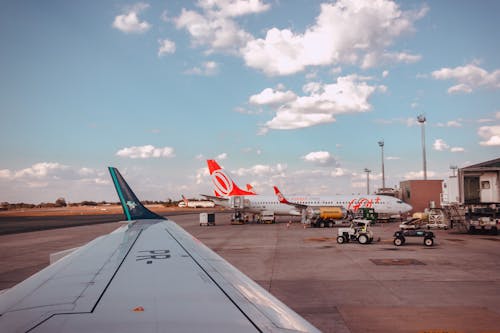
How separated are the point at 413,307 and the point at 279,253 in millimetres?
11145

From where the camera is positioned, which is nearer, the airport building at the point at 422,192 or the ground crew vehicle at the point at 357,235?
the ground crew vehicle at the point at 357,235

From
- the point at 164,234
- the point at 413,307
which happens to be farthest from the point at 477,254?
the point at 164,234

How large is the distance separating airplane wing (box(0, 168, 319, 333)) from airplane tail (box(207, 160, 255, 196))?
151ft

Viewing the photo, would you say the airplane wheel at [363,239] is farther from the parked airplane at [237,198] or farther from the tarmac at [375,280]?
the parked airplane at [237,198]

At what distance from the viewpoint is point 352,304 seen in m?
10.6

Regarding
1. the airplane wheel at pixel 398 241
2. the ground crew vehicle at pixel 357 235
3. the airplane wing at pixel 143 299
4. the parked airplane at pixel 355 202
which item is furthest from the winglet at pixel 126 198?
the parked airplane at pixel 355 202

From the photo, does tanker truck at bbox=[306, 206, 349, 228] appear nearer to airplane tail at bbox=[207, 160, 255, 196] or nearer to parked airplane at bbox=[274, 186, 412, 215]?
parked airplane at bbox=[274, 186, 412, 215]

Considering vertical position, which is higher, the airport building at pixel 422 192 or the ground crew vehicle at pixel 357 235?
the airport building at pixel 422 192

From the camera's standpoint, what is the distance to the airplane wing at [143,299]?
2.58m

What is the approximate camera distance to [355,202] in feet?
156

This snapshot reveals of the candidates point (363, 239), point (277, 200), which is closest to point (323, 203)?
point (277, 200)

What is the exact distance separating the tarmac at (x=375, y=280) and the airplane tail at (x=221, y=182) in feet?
88.3

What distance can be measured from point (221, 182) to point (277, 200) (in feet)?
26.5

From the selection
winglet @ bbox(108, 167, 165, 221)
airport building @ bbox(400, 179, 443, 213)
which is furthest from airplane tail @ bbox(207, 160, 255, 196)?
winglet @ bbox(108, 167, 165, 221)
